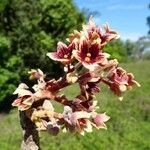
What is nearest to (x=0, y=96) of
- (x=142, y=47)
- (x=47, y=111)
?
(x=47, y=111)

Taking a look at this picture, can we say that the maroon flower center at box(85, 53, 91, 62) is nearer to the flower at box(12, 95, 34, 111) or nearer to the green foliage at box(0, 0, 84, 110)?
the flower at box(12, 95, 34, 111)

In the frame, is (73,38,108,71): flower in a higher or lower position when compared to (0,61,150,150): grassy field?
higher

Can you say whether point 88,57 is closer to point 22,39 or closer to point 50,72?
point 50,72

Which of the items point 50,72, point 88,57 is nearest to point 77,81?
point 88,57

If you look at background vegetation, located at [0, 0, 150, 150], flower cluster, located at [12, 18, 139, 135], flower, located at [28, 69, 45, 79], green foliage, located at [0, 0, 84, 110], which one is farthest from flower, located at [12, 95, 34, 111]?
green foliage, located at [0, 0, 84, 110]

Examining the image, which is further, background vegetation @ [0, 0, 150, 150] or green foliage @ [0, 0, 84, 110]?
green foliage @ [0, 0, 84, 110]

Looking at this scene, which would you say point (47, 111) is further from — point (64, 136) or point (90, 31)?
point (64, 136)
